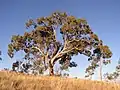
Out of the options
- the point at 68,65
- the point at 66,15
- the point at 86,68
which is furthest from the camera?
the point at 86,68

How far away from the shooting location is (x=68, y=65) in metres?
47.2

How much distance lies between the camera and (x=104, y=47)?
41.3 m

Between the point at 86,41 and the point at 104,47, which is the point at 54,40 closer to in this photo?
the point at 86,41

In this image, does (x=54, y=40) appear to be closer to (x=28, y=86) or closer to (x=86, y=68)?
(x=86, y=68)

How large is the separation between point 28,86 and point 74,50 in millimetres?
35333

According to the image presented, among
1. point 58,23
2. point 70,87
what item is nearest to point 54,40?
point 58,23

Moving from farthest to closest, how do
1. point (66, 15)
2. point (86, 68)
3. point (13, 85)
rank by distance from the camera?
point (86, 68), point (66, 15), point (13, 85)

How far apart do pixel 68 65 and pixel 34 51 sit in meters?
6.93

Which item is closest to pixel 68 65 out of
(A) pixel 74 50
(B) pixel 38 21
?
(A) pixel 74 50

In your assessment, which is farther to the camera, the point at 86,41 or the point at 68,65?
the point at 68,65

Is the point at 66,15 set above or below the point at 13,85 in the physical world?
above

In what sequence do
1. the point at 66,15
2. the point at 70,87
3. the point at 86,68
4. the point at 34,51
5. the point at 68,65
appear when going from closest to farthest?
the point at 70,87 < the point at 66,15 < the point at 34,51 < the point at 68,65 < the point at 86,68

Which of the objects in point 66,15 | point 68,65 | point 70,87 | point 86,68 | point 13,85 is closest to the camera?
point 13,85


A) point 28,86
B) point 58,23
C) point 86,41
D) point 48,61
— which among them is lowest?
point 28,86
